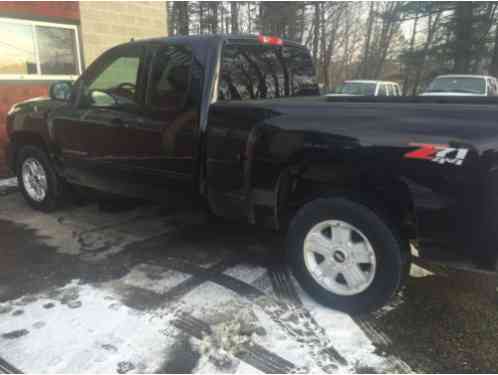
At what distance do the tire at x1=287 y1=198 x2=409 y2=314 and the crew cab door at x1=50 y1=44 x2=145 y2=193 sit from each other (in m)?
1.82

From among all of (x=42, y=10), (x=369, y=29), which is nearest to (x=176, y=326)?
(x=42, y=10)

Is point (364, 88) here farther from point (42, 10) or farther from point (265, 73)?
point (265, 73)

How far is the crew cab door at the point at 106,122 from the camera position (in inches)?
151

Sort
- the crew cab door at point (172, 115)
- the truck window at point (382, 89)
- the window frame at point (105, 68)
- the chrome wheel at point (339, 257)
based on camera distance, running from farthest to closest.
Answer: the truck window at point (382, 89), the window frame at point (105, 68), the crew cab door at point (172, 115), the chrome wheel at point (339, 257)

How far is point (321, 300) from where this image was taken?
2.96m

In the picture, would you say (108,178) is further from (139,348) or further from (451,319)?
(451,319)

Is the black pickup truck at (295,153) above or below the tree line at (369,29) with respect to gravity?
below

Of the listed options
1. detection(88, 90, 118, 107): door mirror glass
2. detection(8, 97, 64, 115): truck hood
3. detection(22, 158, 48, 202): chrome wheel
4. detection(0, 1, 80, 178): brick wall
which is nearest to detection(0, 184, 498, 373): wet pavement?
detection(22, 158, 48, 202): chrome wheel

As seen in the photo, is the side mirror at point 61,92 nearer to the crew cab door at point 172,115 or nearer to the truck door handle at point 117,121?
the truck door handle at point 117,121

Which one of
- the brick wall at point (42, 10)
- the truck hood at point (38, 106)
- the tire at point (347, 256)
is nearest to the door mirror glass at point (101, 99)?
the truck hood at point (38, 106)

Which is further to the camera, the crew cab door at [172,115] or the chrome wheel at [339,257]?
the crew cab door at [172,115]

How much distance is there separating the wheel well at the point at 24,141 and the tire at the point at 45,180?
50 mm

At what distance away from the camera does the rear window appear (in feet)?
11.2

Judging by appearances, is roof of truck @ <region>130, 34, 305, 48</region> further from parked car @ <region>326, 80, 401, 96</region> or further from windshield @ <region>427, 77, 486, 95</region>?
windshield @ <region>427, 77, 486, 95</region>
